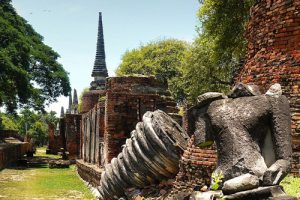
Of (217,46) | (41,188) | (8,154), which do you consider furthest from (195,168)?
(8,154)

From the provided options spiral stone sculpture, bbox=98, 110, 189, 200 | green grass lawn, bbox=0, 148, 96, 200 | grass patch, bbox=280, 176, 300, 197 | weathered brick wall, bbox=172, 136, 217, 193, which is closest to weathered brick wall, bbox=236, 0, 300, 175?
grass patch, bbox=280, 176, 300, 197

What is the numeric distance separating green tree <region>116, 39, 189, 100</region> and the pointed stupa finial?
12.8 feet

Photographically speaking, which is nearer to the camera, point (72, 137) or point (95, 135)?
point (95, 135)

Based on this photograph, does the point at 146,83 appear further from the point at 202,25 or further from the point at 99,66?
the point at 99,66

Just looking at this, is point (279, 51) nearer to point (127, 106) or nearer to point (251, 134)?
point (251, 134)

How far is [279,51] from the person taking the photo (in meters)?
6.73

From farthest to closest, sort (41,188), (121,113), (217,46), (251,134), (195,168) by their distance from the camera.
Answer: (217,46), (41,188), (121,113), (195,168), (251,134)

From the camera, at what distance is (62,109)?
2410 inches

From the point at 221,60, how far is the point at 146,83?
8220mm

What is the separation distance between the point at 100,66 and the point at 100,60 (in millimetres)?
960

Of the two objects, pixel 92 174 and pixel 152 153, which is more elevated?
pixel 152 153

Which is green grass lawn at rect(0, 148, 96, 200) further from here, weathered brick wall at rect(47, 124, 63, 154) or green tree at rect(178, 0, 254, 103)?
weathered brick wall at rect(47, 124, 63, 154)

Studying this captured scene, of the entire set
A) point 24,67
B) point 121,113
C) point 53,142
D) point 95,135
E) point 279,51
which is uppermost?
point 24,67

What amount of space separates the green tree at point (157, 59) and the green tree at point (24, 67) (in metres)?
10.4
